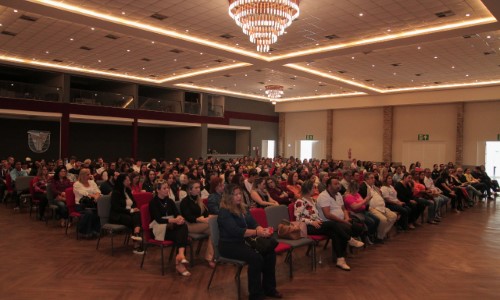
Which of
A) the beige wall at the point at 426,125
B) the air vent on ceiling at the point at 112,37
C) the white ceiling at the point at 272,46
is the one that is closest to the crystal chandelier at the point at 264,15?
the white ceiling at the point at 272,46

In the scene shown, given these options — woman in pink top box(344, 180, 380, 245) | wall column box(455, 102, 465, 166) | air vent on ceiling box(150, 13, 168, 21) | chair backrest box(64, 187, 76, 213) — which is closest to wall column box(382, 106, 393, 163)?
wall column box(455, 102, 465, 166)

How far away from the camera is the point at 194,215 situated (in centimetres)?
539

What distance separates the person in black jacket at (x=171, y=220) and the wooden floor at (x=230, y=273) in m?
0.23

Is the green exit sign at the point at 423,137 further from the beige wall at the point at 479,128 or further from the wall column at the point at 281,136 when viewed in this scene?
the wall column at the point at 281,136

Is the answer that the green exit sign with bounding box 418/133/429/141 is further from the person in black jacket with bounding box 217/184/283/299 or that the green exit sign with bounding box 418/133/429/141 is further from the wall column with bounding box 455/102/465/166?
the person in black jacket with bounding box 217/184/283/299

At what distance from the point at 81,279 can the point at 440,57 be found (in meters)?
13.5

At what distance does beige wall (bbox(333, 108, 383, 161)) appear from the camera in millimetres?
23125

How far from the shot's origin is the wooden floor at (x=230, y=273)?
4.37 meters

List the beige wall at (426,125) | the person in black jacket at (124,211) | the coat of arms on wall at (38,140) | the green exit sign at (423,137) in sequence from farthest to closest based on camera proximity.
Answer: the green exit sign at (423,137), the beige wall at (426,125), the coat of arms on wall at (38,140), the person in black jacket at (124,211)

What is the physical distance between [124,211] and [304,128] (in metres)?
21.6

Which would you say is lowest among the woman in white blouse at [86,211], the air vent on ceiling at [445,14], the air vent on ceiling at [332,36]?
the woman in white blouse at [86,211]

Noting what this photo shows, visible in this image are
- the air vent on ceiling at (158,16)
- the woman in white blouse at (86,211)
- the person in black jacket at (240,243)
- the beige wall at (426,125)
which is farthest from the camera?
the beige wall at (426,125)

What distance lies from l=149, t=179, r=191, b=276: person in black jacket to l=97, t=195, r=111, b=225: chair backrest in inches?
48.8

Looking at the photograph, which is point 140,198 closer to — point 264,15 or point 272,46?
point 264,15
